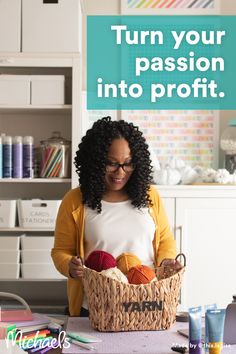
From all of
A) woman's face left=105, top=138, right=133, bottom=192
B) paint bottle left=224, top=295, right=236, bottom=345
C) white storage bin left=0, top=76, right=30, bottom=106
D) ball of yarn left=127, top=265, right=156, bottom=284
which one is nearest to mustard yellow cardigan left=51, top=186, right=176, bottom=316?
woman's face left=105, top=138, right=133, bottom=192

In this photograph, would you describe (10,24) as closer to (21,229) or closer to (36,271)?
(21,229)

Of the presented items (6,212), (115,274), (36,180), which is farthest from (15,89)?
(115,274)

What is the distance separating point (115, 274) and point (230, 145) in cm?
179

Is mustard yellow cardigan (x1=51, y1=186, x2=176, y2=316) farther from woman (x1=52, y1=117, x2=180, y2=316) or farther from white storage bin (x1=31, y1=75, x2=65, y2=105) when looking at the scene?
white storage bin (x1=31, y1=75, x2=65, y2=105)

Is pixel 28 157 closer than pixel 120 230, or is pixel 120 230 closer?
pixel 120 230

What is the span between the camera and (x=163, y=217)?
76.1 inches

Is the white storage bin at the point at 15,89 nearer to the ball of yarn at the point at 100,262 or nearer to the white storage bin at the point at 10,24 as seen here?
the white storage bin at the point at 10,24

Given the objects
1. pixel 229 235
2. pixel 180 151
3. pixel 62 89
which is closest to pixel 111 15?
pixel 62 89

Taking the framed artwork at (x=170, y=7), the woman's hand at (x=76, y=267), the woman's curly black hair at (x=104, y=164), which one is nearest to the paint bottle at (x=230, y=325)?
the woman's hand at (x=76, y=267)

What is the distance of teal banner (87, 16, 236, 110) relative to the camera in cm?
323

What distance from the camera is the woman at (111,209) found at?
1815 millimetres

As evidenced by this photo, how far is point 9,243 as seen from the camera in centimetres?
293

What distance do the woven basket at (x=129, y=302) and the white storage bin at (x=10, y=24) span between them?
1.76 meters

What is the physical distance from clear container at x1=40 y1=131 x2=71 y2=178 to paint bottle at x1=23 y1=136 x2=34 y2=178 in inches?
2.6
